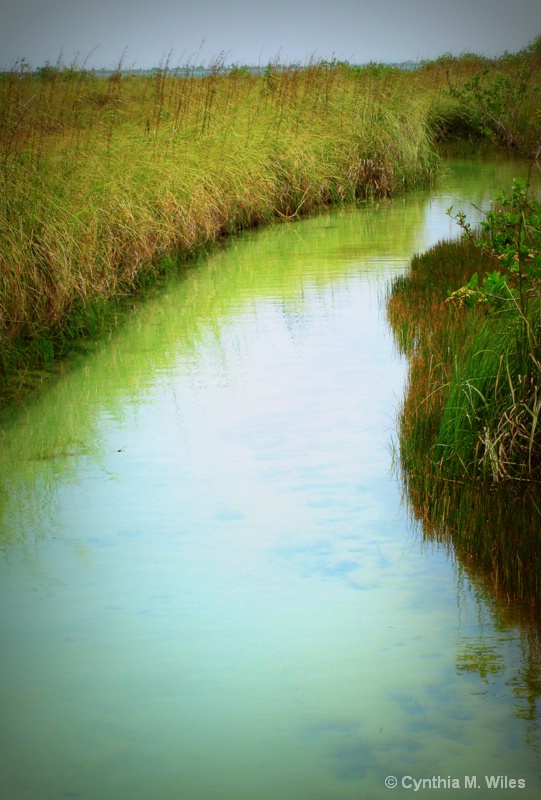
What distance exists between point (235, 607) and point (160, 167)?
6.35 m

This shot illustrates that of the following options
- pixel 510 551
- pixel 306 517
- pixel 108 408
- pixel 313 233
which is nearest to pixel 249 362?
pixel 108 408

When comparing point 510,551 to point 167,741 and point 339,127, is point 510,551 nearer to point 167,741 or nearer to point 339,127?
point 167,741

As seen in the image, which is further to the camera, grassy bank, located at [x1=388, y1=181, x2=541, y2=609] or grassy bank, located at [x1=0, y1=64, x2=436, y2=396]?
grassy bank, located at [x1=0, y1=64, x2=436, y2=396]

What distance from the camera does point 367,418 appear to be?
4.79 meters

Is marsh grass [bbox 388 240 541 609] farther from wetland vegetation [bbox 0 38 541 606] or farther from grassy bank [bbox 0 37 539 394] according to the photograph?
grassy bank [bbox 0 37 539 394]

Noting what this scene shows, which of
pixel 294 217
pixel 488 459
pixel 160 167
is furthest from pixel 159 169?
pixel 488 459

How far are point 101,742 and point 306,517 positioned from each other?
4.83 ft

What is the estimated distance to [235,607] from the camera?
3.02m

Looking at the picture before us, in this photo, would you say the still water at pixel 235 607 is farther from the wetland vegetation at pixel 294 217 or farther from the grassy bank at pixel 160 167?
the grassy bank at pixel 160 167

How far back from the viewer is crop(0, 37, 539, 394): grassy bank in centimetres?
610

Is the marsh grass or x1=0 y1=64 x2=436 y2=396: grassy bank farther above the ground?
x1=0 y1=64 x2=436 y2=396: grassy bank

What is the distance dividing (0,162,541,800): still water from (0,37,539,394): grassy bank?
0.83 m

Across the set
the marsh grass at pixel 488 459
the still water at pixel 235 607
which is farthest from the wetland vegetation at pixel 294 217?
the still water at pixel 235 607

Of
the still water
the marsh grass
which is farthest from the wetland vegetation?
the still water
